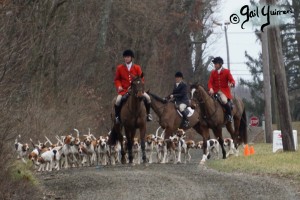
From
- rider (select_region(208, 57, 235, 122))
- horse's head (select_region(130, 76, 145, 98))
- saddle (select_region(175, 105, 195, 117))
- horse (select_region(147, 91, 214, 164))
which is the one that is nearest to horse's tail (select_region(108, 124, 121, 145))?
horse (select_region(147, 91, 214, 164))

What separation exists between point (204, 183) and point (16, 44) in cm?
459

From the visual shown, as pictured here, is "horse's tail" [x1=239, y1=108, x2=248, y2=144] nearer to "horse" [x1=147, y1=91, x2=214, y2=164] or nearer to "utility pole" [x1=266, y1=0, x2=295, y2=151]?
"utility pole" [x1=266, y1=0, x2=295, y2=151]

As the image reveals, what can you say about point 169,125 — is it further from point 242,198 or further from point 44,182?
point 242,198

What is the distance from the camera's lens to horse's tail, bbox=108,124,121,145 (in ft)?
79.4

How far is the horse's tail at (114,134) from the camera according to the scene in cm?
2421

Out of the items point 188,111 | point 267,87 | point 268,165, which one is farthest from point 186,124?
point 267,87

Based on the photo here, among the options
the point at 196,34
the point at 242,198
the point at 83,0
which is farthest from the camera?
the point at 196,34

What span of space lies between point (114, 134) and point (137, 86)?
107 inches

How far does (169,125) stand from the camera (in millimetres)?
25406

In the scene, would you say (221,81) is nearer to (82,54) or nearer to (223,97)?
(223,97)

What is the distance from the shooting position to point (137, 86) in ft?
73.2

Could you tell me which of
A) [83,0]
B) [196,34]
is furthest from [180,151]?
[196,34]

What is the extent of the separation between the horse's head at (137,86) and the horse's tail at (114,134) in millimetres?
1861

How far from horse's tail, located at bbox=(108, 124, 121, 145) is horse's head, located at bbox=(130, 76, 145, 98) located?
186 centimetres
